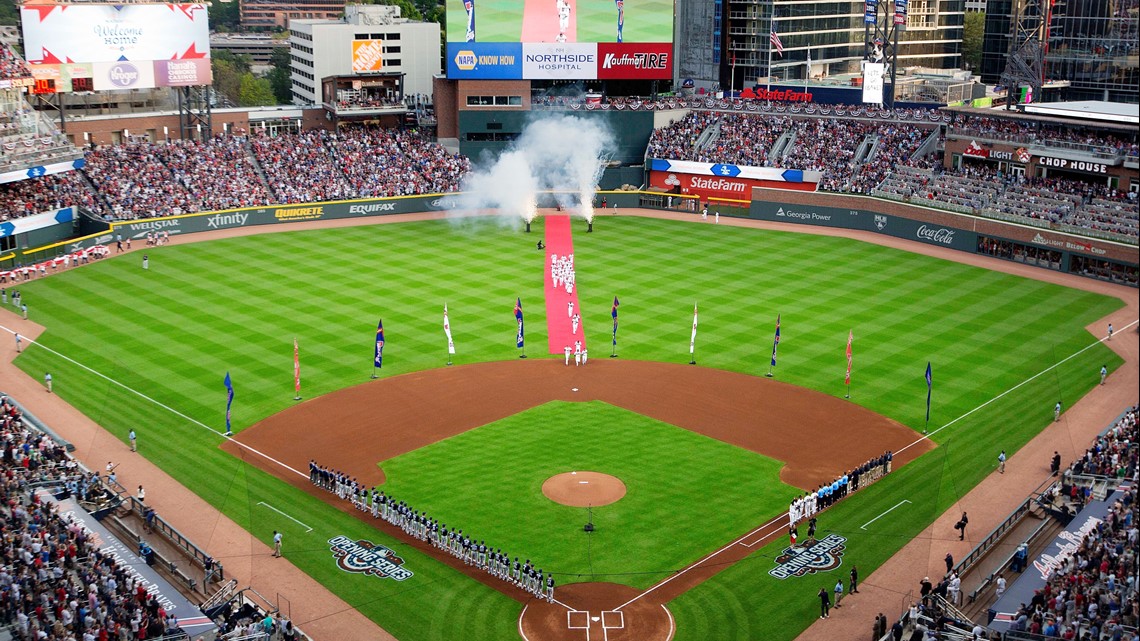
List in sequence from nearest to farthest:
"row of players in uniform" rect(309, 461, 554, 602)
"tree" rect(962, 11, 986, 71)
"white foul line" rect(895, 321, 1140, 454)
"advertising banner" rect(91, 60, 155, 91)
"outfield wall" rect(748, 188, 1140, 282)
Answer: "row of players in uniform" rect(309, 461, 554, 602)
"white foul line" rect(895, 321, 1140, 454)
"outfield wall" rect(748, 188, 1140, 282)
"advertising banner" rect(91, 60, 155, 91)
"tree" rect(962, 11, 986, 71)

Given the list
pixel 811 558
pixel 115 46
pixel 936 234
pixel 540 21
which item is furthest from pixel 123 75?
pixel 811 558

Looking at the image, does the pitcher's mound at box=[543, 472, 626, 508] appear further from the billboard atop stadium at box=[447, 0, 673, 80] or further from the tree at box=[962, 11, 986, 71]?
the tree at box=[962, 11, 986, 71]

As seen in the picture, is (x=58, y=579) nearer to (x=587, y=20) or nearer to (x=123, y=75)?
(x=123, y=75)

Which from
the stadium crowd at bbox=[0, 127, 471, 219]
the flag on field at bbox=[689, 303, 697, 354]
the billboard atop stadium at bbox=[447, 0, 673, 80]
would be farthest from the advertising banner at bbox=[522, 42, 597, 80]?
the flag on field at bbox=[689, 303, 697, 354]

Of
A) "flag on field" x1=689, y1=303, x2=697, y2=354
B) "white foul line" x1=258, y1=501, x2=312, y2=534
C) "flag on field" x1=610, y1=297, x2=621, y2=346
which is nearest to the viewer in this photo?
"white foul line" x1=258, y1=501, x2=312, y2=534

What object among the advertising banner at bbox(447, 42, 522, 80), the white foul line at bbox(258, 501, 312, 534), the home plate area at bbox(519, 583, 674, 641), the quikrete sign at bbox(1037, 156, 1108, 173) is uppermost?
the advertising banner at bbox(447, 42, 522, 80)

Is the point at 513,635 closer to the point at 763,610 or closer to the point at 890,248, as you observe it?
the point at 763,610

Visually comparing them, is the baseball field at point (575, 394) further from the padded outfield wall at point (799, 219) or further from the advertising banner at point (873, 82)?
the advertising banner at point (873, 82)

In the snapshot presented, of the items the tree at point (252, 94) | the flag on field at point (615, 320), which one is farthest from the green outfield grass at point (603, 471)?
the tree at point (252, 94)
